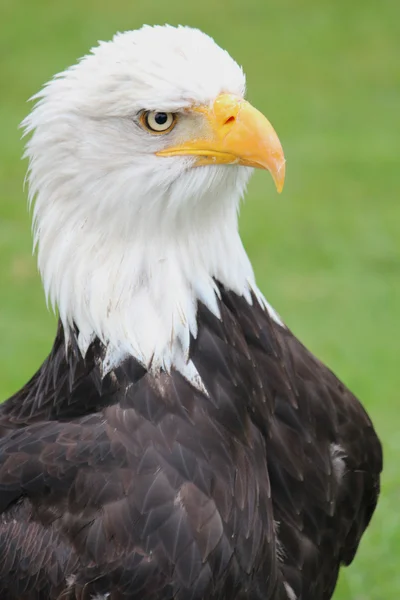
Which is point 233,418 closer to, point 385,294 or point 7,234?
point 385,294

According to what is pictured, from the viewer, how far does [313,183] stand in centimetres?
1113

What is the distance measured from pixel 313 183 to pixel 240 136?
7.50 m

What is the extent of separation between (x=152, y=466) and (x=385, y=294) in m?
5.60

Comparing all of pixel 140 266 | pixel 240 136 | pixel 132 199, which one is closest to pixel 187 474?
pixel 140 266

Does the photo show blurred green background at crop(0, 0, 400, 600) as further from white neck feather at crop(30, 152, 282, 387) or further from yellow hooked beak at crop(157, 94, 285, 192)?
yellow hooked beak at crop(157, 94, 285, 192)

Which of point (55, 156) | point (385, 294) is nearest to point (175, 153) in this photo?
point (55, 156)

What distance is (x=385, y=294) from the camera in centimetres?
912

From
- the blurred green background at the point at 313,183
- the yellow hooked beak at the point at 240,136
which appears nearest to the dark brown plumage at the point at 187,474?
the yellow hooked beak at the point at 240,136

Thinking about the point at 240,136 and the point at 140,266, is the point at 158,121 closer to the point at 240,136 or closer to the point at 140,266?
the point at 240,136

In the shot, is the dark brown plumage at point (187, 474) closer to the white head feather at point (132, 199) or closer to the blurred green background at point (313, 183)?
the white head feather at point (132, 199)

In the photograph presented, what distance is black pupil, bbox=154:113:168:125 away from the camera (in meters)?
3.74

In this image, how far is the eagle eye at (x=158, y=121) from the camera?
3.75m

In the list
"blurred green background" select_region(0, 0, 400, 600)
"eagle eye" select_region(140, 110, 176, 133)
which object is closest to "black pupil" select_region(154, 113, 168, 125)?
"eagle eye" select_region(140, 110, 176, 133)

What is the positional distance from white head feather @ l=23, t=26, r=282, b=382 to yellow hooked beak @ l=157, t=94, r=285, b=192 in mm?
47
